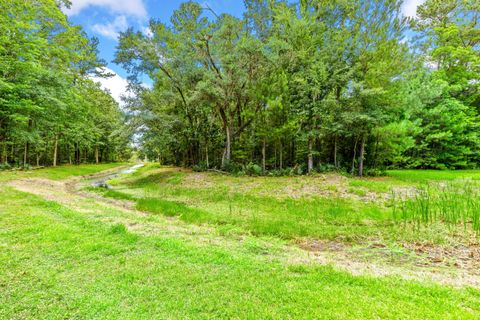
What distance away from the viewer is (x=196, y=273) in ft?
10.7

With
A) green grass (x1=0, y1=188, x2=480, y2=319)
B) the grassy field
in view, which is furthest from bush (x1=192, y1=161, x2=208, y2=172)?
green grass (x1=0, y1=188, x2=480, y2=319)

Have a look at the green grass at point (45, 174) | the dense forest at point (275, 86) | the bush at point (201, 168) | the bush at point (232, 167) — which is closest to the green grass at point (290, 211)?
the bush at point (232, 167)

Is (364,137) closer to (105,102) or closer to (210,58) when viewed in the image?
(210,58)

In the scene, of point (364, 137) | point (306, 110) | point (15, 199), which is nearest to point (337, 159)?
point (364, 137)

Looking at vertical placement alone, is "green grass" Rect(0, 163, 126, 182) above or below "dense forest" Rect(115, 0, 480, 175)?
below

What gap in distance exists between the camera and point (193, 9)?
645 inches

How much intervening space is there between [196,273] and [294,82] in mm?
13254

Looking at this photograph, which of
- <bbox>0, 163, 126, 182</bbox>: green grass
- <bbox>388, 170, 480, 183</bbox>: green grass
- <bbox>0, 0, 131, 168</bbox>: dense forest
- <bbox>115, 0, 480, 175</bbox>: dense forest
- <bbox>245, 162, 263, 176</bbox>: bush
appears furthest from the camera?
<bbox>0, 0, 131, 168</bbox>: dense forest

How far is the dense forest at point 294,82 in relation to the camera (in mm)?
13680

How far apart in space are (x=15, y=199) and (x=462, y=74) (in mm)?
32785

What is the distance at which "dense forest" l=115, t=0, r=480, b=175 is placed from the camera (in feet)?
44.9

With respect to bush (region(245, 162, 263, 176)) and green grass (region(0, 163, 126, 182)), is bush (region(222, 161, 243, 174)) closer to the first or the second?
bush (region(245, 162, 263, 176))

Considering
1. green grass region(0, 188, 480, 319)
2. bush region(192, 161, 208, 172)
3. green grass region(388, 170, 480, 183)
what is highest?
bush region(192, 161, 208, 172)

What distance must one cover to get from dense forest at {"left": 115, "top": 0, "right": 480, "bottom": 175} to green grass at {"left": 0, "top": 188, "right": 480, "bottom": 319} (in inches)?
444
